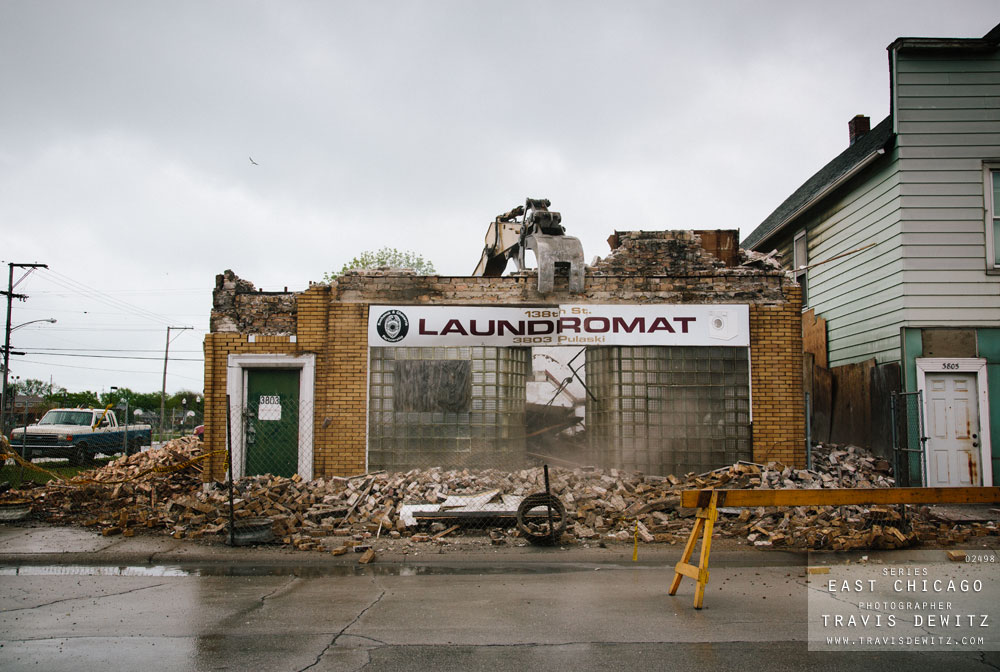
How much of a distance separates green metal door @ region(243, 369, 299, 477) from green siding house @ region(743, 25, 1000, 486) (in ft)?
36.5

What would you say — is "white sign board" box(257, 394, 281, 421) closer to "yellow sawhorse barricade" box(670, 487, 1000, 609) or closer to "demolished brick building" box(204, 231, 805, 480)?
"demolished brick building" box(204, 231, 805, 480)

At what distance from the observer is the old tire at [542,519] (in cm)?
906

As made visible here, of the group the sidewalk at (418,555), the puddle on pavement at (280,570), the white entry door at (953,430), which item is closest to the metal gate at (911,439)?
the white entry door at (953,430)

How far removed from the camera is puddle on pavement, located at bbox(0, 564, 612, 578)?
25.8 feet

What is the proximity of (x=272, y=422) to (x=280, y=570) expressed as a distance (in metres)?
4.70

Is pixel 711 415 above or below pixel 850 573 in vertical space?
above

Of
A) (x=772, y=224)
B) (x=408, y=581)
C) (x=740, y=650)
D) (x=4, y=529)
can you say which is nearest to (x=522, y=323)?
(x=408, y=581)

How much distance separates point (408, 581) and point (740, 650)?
380 centimetres

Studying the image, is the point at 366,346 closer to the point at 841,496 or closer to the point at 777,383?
the point at 777,383

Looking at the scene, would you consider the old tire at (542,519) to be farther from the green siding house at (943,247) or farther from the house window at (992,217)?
the house window at (992,217)

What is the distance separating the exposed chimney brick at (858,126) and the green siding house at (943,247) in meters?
6.99

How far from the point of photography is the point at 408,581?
746 centimetres

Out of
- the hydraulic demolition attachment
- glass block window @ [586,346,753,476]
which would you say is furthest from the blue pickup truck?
glass block window @ [586,346,753,476]

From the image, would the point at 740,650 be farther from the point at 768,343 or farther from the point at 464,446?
the point at 768,343
